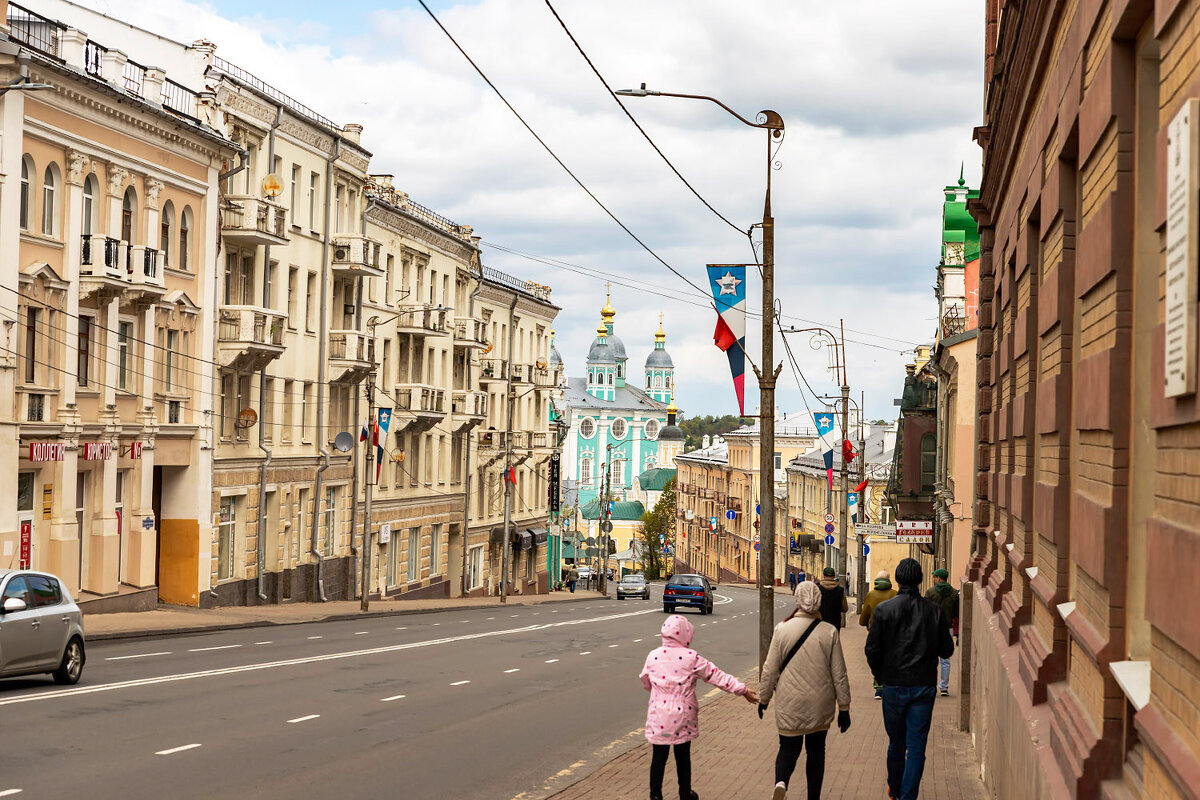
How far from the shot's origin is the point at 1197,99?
3.28 metres

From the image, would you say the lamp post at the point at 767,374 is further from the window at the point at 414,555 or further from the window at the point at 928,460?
the window at the point at 414,555

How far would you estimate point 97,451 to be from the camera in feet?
104

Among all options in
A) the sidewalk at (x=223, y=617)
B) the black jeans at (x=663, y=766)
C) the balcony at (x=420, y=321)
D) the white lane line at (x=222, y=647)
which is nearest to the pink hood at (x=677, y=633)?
the black jeans at (x=663, y=766)

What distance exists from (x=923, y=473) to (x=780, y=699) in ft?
105

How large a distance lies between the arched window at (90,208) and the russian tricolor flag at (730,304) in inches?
691

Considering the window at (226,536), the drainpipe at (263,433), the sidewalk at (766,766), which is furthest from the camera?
the drainpipe at (263,433)

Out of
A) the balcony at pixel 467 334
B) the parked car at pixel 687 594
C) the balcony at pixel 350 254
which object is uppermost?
the balcony at pixel 350 254

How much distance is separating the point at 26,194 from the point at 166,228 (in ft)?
20.1

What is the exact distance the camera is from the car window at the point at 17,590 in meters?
17.0

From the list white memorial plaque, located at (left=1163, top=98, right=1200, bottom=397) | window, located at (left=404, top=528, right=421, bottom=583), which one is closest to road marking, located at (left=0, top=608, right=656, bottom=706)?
white memorial plaque, located at (left=1163, top=98, right=1200, bottom=397)

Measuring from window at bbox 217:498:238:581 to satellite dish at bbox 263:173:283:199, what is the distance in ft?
27.9

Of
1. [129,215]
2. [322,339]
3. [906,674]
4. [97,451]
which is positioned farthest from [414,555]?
[906,674]

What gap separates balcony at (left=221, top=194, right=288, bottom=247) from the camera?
1512 inches

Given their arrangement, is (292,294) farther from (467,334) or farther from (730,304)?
(730,304)
